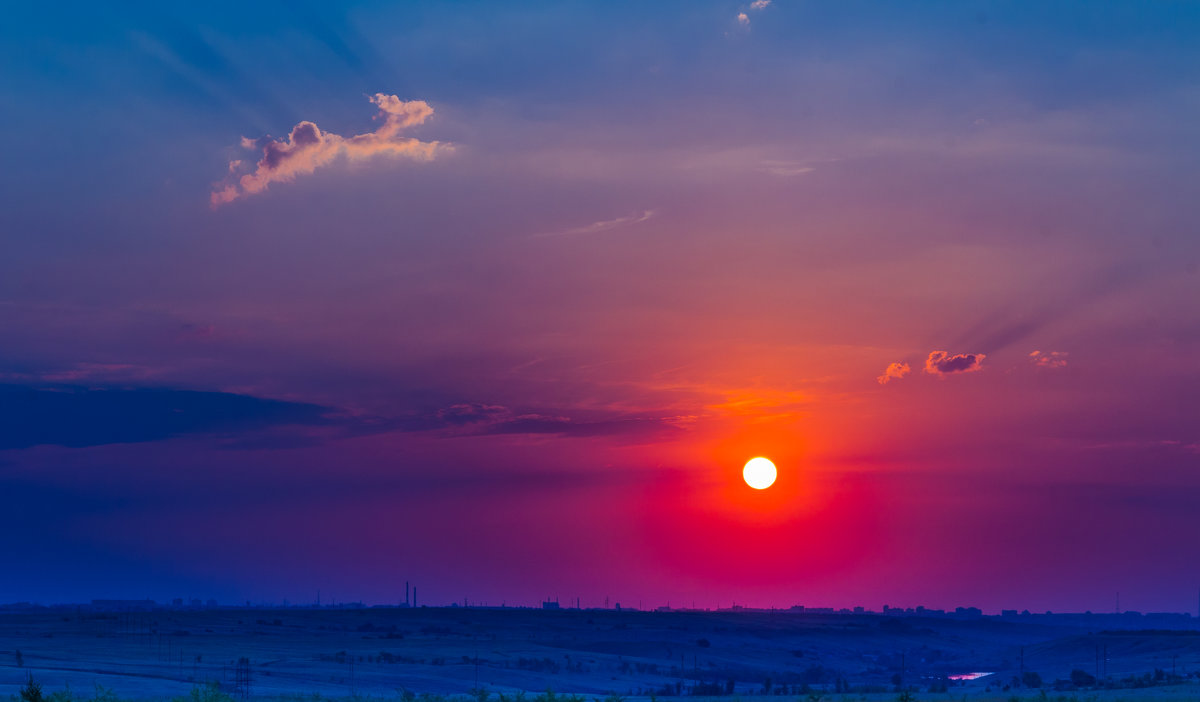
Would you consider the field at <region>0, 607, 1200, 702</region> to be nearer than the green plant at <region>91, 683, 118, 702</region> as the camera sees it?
No

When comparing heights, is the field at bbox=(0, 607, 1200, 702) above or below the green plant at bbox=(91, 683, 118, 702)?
above

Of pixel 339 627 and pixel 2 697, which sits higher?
pixel 339 627

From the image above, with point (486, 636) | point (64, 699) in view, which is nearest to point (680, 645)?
point (486, 636)

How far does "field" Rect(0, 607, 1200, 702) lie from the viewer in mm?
84125

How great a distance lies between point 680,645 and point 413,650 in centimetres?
4304

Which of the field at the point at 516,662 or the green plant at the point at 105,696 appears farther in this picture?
the field at the point at 516,662

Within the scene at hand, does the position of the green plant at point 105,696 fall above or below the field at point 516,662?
below

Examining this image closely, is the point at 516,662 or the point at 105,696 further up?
the point at 516,662

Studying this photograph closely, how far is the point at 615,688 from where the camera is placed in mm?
106438

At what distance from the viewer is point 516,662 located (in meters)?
124

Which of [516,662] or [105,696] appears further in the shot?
[516,662]

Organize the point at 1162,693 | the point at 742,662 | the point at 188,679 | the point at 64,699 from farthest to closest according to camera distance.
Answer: the point at 742,662 → the point at 188,679 → the point at 1162,693 → the point at 64,699

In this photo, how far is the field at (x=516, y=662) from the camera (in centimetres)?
8412

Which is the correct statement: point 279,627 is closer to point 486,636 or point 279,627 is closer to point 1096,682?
point 486,636
